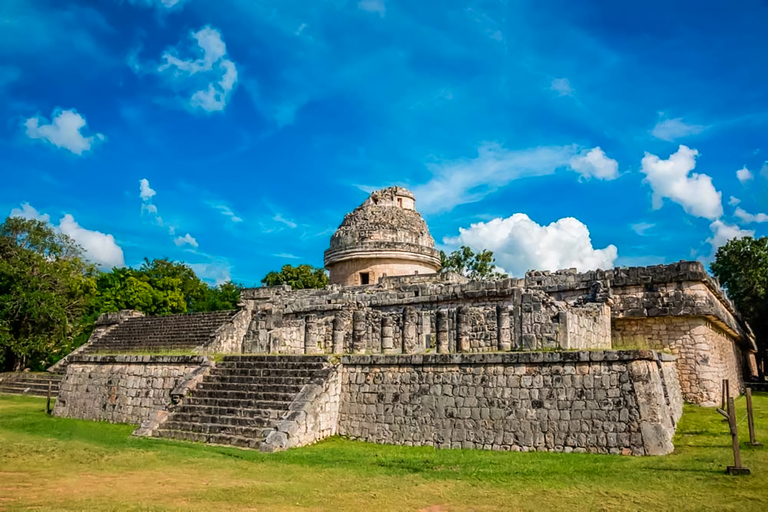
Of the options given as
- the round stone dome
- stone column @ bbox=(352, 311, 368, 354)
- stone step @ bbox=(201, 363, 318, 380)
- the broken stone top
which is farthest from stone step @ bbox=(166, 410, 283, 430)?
the broken stone top

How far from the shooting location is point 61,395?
16.8 m

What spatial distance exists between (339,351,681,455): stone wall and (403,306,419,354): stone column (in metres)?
1.63

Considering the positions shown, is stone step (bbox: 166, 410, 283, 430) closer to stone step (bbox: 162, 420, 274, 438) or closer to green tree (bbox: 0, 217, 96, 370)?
stone step (bbox: 162, 420, 274, 438)

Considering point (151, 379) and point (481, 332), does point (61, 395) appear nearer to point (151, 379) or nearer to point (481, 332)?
point (151, 379)

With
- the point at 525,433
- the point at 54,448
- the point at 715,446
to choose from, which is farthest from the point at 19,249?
the point at 715,446

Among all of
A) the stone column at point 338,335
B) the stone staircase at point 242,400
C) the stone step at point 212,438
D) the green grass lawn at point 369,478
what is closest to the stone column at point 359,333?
the stone column at point 338,335

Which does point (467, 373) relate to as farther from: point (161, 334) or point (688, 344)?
point (161, 334)

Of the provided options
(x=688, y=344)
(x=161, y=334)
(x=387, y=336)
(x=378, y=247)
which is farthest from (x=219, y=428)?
(x=161, y=334)

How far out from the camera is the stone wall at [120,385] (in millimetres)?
14320

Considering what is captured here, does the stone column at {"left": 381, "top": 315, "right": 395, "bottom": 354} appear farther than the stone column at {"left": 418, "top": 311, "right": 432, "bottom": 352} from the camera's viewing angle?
Yes

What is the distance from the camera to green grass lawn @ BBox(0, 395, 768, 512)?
21.8 ft

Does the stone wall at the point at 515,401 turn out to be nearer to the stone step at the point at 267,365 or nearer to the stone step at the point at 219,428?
the stone step at the point at 267,365

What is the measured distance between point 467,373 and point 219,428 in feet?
16.4

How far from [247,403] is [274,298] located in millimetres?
12299
